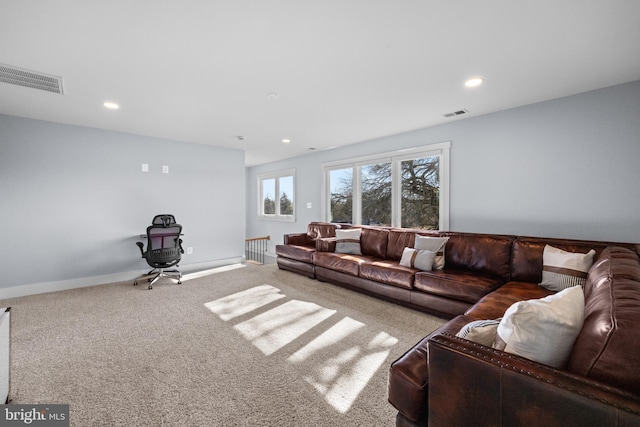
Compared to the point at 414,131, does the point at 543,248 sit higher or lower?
lower

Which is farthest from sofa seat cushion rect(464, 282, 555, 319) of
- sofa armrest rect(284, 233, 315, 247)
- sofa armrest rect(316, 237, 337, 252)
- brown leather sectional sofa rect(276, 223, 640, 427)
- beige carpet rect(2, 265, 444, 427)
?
sofa armrest rect(284, 233, 315, 247)

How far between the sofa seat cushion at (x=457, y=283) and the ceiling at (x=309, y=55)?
2006 millimetres

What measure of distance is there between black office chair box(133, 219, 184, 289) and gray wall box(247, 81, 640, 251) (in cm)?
430

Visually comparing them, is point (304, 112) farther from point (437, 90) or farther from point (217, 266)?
point (217, 266)

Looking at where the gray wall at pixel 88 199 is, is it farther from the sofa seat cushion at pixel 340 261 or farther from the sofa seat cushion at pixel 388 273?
the sofa seat cushion at pixel 388 273

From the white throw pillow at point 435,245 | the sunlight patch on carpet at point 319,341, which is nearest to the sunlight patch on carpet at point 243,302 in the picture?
the sunlight patch on carpet at point 319,341

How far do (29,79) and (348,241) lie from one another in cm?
416

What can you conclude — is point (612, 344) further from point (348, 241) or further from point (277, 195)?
point (277, 195)

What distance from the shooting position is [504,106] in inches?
135

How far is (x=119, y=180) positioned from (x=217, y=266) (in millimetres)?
2288

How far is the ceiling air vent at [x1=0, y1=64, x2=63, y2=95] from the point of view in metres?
2.51

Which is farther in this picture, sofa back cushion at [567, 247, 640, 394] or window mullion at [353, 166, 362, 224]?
window mullion at [353, 166, 362, 224]

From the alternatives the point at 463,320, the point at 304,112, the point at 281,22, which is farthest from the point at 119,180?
the point at 463,320

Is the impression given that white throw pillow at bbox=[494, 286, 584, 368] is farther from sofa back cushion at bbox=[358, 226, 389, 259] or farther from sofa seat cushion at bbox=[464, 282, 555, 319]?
sofa back cushion at bbox=[358, 226, 389, 259]
